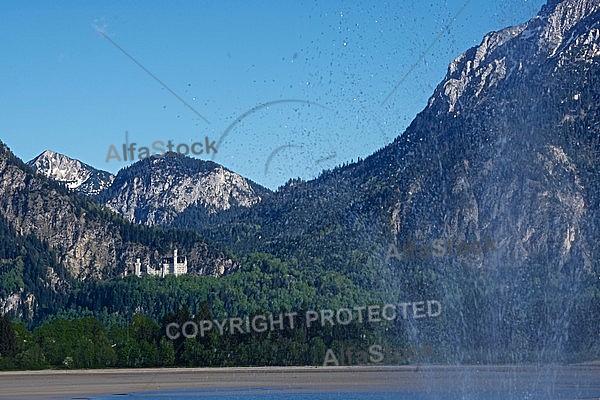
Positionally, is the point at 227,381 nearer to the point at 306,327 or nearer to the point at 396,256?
the point at 396,256

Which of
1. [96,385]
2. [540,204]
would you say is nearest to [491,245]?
[540,204]

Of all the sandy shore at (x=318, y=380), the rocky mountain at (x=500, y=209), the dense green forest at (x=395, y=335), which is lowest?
the sandy shore at (x=318, y=380)

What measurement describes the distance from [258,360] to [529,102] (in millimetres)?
45070

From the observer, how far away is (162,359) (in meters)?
125

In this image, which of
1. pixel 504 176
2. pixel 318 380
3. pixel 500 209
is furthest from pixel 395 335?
pixel 500 209

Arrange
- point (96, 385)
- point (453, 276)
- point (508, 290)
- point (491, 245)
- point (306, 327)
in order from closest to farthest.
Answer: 1. point (96, 385)
2. point (508, 290)
3. point (453, 276)
4. point (491, 245)
5. point (306, 327)

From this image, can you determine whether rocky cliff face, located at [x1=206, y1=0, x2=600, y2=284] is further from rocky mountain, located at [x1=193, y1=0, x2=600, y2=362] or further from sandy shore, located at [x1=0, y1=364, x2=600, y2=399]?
sandy shore, located at [x1=0, y1=364, x2=600, y2=399]

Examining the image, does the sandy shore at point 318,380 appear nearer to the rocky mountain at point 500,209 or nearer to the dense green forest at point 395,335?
the dense green forest at point 395,335

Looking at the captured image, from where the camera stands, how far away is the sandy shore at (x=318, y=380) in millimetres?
75062

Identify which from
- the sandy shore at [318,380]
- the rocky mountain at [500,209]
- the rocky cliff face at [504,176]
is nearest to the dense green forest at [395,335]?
the rocky mountain at [500,209]

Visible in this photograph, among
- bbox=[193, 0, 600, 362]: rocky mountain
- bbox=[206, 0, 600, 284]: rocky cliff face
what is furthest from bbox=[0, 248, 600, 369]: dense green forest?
bbox=[206, 0, 600, 284]: rocky cliff face

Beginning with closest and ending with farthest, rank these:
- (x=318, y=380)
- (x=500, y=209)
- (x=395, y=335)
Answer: (x=318, y=380) → (x=395, y=335) → (x=500, y=209)

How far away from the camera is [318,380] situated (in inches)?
3578

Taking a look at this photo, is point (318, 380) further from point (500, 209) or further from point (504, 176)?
point (500, 209)
